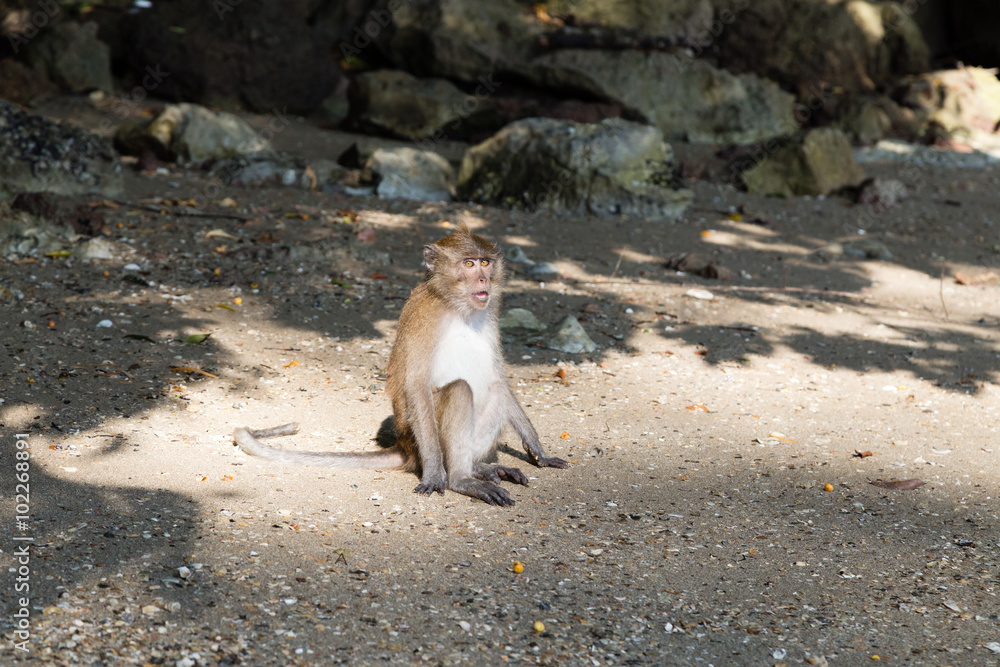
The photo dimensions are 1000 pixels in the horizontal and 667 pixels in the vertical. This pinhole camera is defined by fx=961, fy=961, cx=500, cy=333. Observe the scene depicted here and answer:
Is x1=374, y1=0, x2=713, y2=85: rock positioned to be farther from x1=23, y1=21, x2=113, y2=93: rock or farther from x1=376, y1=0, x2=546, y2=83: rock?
x1=23, y1=21, x2=113, y2=93: rock

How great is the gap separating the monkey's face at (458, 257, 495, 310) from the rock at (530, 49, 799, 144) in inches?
369

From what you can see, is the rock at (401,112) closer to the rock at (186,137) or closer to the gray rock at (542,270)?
the rock at (186,137)

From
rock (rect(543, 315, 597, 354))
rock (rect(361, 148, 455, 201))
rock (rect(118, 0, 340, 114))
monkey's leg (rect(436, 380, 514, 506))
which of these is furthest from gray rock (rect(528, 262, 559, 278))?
rock (rect(118, 0, 340, 114))

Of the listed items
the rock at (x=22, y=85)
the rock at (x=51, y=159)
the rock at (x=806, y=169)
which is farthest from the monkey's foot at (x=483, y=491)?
the rock at (x=22, y=85)

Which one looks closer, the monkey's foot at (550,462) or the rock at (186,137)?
the monkey's foot at (550,462)

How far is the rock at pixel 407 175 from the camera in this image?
32.1ft

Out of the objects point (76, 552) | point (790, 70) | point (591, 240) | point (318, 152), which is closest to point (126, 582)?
point (76, 552)

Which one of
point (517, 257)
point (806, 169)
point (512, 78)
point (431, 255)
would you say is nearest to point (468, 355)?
point (431, 255)

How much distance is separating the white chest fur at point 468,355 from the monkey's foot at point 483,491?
16.4 inches

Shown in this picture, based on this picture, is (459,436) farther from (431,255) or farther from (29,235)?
(29,235)

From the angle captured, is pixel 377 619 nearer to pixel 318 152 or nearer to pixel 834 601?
pixel 834 601

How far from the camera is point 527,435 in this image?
4773mm

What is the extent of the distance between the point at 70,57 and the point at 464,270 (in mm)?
10483

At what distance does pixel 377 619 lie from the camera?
3291 millimetres
